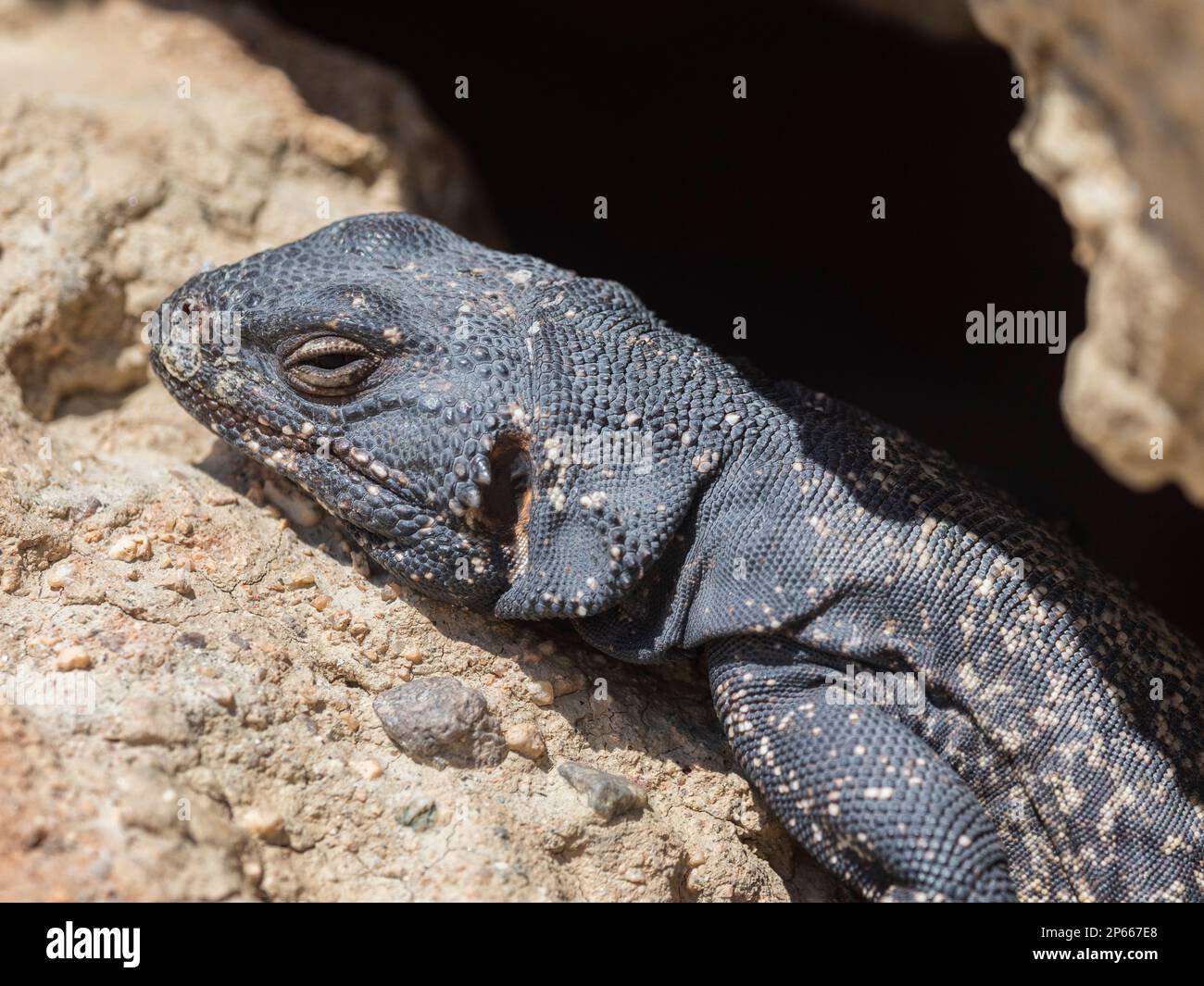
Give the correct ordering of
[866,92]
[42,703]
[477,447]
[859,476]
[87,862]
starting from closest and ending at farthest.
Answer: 1. [87,862]
2. [42,703]
3. [477,447]
4. [859,476]
5. [866,92]

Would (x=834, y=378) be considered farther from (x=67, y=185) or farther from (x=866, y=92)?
(x=67, y=185)

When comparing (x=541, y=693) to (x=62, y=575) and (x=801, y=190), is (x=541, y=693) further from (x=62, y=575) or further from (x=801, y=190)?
(x=801, y=190)

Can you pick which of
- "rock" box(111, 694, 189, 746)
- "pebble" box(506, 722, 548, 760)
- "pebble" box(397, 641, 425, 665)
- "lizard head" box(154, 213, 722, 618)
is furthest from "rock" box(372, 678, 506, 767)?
"rock" box(111, 694, 189, 746)

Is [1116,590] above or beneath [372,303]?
beneath

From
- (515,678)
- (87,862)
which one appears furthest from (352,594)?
(87,862)

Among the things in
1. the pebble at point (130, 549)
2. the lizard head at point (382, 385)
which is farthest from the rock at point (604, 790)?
the pebble at point (130, 549)

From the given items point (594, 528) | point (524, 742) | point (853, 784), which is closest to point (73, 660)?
point (524, 742)

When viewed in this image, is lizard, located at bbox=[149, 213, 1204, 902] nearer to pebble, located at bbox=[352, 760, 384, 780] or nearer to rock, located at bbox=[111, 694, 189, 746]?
pebble, located at bbox=[352, 760, 384, 780]
